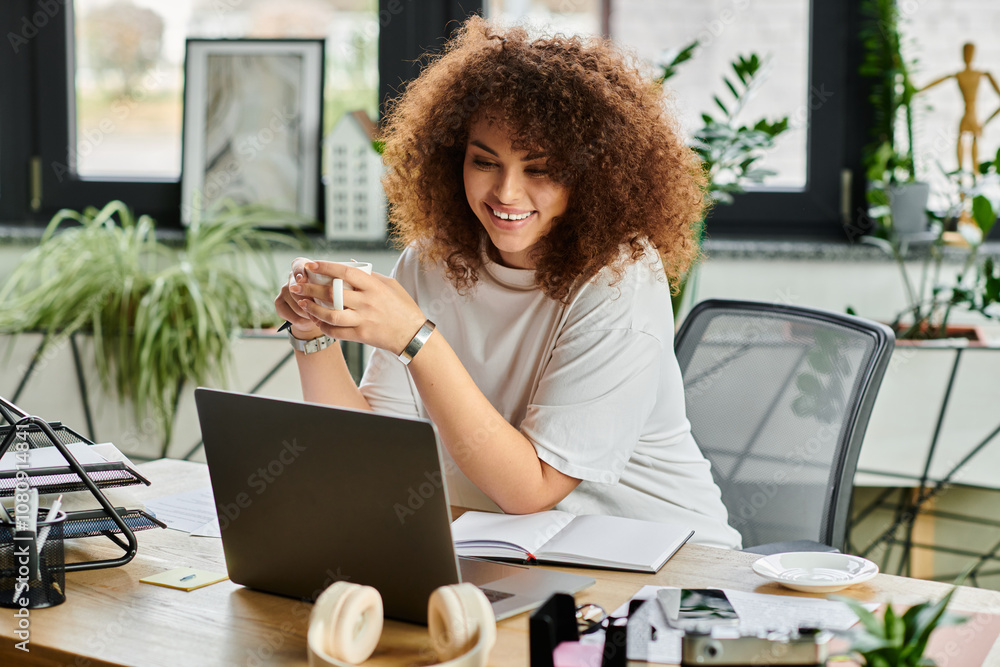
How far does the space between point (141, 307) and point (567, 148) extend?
1.52 meters

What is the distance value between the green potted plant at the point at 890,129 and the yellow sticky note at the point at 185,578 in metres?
1.93

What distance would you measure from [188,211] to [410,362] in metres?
2.05

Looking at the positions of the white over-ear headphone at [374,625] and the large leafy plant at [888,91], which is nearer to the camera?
the white over-ear headphone at [374,625]

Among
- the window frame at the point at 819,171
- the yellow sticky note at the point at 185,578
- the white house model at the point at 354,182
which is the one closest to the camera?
the yellow sticky note at the point at 185,578

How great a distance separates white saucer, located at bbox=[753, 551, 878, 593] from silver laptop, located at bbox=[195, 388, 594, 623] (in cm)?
19

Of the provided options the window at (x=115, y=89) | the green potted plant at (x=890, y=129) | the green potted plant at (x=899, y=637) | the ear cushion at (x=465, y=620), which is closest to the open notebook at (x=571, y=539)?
the ear cushion at (x=465, y=620)

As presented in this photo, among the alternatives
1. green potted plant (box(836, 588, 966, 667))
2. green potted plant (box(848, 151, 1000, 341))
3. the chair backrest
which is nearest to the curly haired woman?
the chair backrest

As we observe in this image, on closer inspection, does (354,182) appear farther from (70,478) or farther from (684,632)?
(684,632)

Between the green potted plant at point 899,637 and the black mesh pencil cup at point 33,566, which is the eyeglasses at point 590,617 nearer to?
the green potted plant at point 899,637

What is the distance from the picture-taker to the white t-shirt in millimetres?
1207

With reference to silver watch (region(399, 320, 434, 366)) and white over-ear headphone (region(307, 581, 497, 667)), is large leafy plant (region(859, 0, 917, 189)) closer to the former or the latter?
silver watch (region(399, 320, 434, 366))

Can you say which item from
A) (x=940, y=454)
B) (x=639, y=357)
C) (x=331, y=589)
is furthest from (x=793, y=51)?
(x=331, y=589)

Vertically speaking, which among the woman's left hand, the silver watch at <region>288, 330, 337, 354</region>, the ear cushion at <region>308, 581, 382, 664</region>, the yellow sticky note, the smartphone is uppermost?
the woman's left hand

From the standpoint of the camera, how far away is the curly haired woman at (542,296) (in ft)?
3.79
